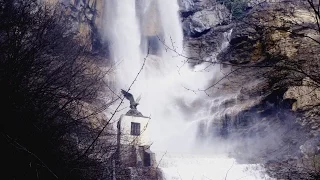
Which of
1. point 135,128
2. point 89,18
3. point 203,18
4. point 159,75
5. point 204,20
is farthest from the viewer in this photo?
point 203,18

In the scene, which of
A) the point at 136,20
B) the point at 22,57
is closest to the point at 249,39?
the point at 136,20

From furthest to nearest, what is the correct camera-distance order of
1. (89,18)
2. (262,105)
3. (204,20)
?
1. (204,20)
2. (89,18)
3. (262,105)

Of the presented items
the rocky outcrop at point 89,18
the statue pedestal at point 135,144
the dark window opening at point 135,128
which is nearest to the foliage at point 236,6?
the rocky outcrop at point 89,18

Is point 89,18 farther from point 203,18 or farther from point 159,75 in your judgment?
point 203,18

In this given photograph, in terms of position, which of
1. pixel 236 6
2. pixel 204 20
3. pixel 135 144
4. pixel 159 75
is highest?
pixel 236 6

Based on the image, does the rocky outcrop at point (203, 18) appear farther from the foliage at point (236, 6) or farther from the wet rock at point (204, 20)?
the foliage at point (236, 6)

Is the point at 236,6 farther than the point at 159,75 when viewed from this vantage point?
Yes

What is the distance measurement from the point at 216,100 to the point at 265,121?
7060 millimetres

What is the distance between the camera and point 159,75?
145 ft

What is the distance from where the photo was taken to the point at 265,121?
32062 millimetres

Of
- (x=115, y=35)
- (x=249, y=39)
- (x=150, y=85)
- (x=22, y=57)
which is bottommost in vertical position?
(x=22, y=57)

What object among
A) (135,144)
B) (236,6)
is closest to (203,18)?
(236,6)

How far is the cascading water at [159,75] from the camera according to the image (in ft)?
119

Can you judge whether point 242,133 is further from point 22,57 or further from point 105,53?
point 22,57
